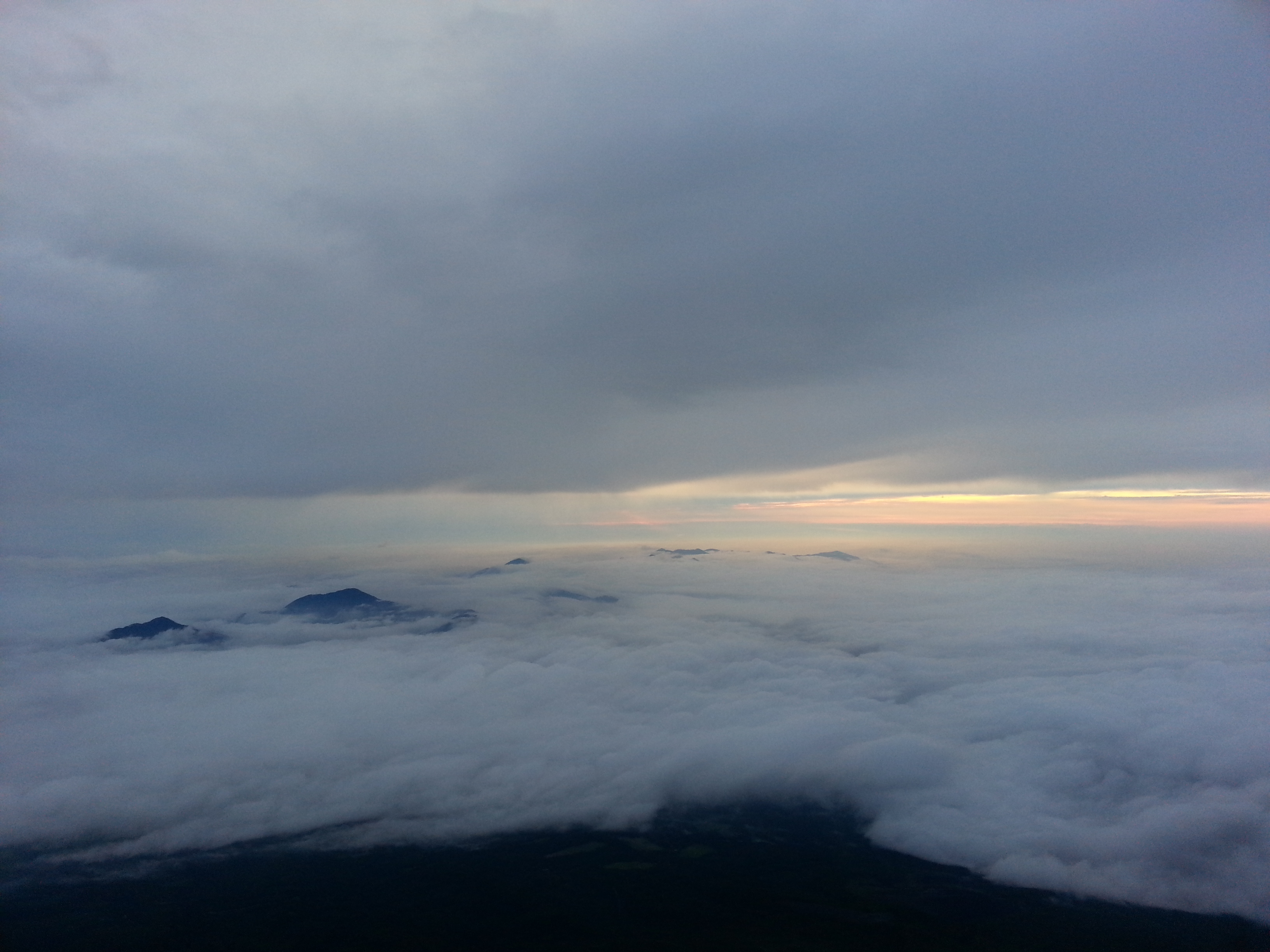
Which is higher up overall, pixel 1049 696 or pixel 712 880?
pixel 1049 696

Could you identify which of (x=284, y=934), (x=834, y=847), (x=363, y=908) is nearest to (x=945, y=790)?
(x=834, y=847)

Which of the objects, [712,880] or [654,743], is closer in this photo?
[712,880]

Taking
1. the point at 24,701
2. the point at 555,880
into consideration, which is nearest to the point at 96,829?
the point at 24,701

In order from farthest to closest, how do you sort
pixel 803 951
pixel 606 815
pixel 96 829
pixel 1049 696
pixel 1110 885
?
pixel 1049 696
pixel 606 815
pixel 96 829
pixel 1110 885
pixel 803 951

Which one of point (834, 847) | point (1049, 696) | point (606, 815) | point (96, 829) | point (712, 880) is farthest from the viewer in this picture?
point (1049, 696)

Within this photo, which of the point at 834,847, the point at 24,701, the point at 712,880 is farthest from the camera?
the point at 24,701

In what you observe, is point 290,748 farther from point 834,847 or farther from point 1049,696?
point 1049,696

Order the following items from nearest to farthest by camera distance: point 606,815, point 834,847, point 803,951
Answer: point 803,951 → point 834,847 → point 606,815

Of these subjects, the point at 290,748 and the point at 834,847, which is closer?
the point at 834,847

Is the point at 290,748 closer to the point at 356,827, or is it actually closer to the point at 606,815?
the point at 356,827
